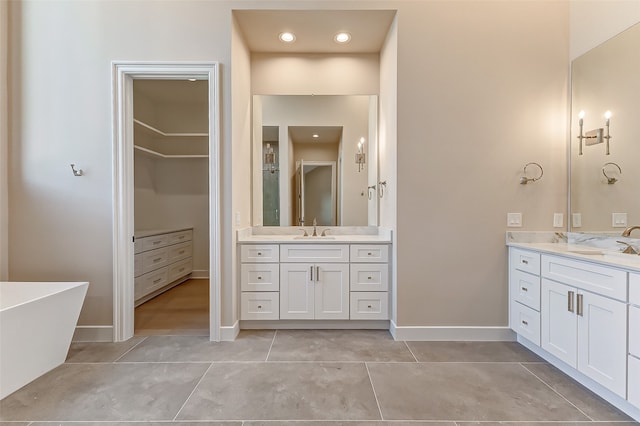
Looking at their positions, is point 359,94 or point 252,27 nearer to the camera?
point 252,27

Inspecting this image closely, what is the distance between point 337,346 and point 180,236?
3.33 m

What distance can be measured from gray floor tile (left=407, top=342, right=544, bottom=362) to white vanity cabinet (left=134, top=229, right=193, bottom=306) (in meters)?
3.20

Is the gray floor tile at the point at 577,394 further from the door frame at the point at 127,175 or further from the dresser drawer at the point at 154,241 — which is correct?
the dresser drawer at the point at 154,241

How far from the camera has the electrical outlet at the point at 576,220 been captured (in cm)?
255

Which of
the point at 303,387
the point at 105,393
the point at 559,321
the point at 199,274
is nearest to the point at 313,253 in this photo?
the point at 303,387

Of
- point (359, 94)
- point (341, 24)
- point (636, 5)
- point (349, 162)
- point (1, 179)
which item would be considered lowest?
point (1, 179)

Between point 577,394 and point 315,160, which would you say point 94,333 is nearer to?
point 315,160

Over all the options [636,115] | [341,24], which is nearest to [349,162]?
[341,24]

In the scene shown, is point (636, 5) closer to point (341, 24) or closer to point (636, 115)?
point (636, 115)

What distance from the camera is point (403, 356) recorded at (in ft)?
7.73

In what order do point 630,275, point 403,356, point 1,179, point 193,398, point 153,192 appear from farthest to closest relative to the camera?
point 153,192 < point 1,179 < point 403,356 < point 193,398 < point 630,275

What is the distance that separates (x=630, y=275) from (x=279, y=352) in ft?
7.65

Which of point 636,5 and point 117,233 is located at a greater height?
point 636,5

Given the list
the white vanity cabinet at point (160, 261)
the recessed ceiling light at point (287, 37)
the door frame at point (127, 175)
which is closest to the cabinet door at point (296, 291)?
the door frame at point (127, 175)
